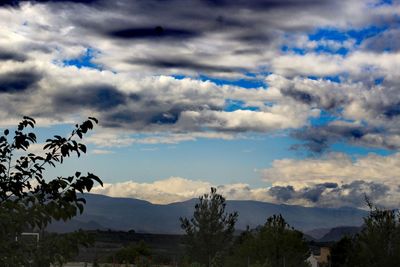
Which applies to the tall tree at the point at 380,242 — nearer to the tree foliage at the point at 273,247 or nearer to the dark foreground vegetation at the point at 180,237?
the dark foreground vegetation at the point at 180,237

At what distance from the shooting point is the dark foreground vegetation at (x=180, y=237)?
6.57 metres

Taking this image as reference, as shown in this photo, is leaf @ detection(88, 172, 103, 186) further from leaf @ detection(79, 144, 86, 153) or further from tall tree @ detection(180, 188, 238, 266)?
tall tree @ detection(180, 188, 238, 266)

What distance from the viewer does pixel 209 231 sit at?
38.4 meters

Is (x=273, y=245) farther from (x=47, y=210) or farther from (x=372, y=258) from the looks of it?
(x=47, y=210)

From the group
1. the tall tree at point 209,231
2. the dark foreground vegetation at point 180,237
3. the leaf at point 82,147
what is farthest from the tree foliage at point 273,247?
the leaf at point 82,147

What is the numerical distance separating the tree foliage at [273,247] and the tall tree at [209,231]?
10222mm

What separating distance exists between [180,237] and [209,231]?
293 cm

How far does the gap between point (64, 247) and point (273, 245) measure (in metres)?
44.7

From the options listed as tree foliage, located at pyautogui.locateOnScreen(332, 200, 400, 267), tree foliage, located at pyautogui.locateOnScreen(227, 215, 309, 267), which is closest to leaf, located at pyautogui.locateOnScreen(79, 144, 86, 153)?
tree foliage, located at pyautogui.locateOnScreen(332, 200, 400, 267)

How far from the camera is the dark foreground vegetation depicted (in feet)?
21.5

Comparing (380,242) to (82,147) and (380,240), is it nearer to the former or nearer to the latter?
(380,240)

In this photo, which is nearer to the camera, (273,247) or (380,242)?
(380,242)

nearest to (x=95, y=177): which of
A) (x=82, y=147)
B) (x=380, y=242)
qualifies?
(x=82, y=147)

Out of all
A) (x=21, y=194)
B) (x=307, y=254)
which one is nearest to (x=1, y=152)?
(x=21, y=194)
